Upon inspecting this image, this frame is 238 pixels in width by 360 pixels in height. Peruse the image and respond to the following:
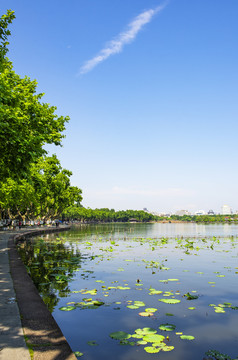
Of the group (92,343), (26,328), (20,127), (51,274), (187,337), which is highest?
(20,127)

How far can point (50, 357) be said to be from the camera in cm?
474

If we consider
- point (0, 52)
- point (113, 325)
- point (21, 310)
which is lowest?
point (113, 325)

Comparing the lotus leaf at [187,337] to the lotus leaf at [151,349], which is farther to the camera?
the lotus leaf at [187,337]

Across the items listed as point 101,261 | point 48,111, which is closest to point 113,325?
point 101,261

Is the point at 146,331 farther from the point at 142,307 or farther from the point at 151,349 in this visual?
the point at 142,307

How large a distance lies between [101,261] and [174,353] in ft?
40.2

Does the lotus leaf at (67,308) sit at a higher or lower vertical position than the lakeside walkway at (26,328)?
lower

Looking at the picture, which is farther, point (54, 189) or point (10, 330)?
point (54, 189)

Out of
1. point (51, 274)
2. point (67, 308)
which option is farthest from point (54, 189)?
point (67, 308)

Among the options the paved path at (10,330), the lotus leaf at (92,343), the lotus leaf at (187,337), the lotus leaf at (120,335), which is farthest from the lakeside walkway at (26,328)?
the lotus leaf at (187,337)

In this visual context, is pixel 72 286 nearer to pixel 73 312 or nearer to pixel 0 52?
pixel 73 312

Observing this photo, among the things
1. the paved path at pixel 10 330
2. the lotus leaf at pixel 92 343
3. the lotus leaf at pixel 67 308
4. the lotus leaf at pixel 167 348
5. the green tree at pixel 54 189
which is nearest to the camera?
the paved path at pixel 10 330

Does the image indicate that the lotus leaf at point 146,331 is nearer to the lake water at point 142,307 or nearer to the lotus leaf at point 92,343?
the lake water at point 142,307

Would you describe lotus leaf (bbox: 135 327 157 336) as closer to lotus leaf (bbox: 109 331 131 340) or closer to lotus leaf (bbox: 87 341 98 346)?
lotus leaf (bbox: 109 331 131 340)
